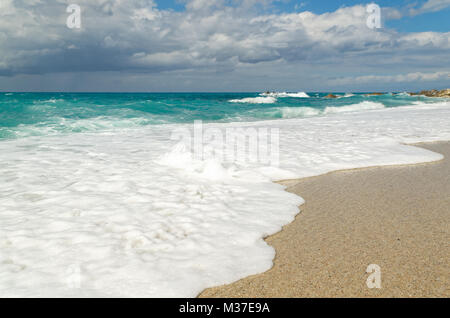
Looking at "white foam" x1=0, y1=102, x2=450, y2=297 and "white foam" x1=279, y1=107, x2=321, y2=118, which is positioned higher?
"white foam" x1=279, y1=107, x2=321, y2=118

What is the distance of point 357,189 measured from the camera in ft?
15.0

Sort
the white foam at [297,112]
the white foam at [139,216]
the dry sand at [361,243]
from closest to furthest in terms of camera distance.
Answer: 1. the dry sand at [361,243]
2. the white foam at [139,216]
3. the white foam at [297,112]

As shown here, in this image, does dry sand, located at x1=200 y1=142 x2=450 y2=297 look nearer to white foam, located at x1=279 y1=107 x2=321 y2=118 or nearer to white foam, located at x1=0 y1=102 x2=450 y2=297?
white foam, located at x1=0 y1=102 x2=450 y2=297

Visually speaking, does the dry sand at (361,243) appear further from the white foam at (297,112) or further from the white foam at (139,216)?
the white foam at (297,112)

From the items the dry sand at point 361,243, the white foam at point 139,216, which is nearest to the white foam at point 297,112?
the white foam at point 139,216

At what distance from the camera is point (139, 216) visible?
348cm

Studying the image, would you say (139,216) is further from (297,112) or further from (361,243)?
(297,112)

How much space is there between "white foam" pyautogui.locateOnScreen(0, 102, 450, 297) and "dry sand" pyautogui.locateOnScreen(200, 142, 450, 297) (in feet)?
0.70

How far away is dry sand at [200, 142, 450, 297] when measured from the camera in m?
2.29

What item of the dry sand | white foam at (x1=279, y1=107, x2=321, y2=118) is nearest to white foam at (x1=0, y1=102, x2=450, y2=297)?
the dry sand

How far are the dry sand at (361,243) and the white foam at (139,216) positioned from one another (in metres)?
0.21

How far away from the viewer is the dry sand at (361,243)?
7.51 feet
